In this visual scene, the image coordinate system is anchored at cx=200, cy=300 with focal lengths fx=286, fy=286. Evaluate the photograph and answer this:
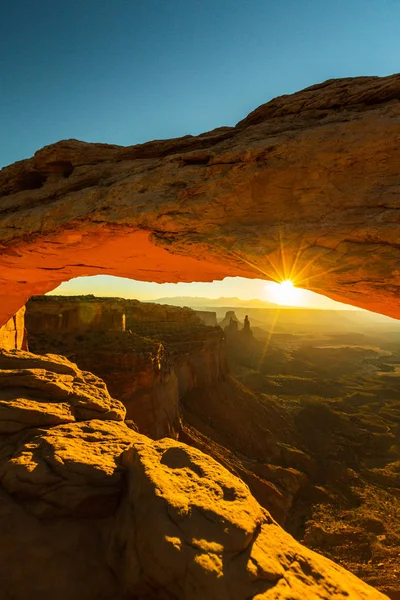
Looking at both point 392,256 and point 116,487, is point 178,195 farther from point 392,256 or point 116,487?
point 116,487

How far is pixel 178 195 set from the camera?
6410mm

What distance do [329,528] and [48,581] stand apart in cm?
1990

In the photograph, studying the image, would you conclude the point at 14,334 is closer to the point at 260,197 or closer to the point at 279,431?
the point at 260,197

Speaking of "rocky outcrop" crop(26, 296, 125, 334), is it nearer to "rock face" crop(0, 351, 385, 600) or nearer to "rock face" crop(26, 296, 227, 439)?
"rock face" crop(26, 296, 227, 439)

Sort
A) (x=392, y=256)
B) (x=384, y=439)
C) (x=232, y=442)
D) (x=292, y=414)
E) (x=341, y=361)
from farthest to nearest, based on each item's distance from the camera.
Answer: (x=341, y=361) < (x=292, y=414) < (x=384, y=439) < (x=232, y=442) < (x=392, y=256)

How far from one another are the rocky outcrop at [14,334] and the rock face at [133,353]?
4434mm

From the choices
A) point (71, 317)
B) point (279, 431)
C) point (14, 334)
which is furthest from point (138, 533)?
point (279, 431)

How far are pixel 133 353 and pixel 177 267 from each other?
11049mm

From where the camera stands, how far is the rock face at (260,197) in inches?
199

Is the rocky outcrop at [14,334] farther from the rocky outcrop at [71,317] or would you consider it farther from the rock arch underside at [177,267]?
the rocky outcrop at [71,317]

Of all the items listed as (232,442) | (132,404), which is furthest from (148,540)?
(232,442)

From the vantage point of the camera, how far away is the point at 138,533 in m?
Answer: 3.44

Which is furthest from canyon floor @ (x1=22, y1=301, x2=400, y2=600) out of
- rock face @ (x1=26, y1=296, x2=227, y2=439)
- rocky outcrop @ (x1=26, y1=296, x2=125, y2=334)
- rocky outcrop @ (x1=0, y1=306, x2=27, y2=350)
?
rocky outcrop @ (x1=0, y1=306, x2=27, y2=350)

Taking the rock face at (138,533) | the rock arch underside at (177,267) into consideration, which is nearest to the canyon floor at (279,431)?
the rock arch underside at (177,267)
